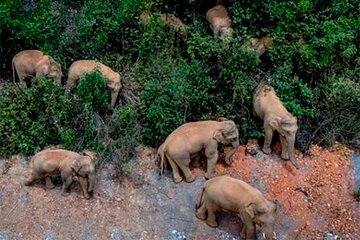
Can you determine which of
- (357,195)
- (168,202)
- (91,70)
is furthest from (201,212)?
(91,70)

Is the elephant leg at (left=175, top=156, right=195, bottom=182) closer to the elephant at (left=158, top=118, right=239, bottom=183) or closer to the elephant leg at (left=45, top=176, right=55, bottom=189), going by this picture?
the elephant at (left=158, top=118, right=239, bottom=183)

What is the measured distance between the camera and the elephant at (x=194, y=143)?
848 centimetres

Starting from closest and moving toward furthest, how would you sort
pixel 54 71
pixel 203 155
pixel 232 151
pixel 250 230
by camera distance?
pixel 250 230 < pixel 232 151 < pixel 203 155 < pixel 54 71

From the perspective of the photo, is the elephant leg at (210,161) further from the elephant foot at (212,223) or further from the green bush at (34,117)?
the green bush at (34,117)

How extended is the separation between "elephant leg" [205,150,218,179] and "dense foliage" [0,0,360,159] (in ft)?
2.59

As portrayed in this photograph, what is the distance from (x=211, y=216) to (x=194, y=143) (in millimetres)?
1072

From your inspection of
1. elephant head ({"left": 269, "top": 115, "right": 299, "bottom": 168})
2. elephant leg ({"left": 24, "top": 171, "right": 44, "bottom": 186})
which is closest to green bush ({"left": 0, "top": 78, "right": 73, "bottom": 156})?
elephant leg ({"left": 24, "top": 171, "right": 44, "bottom": 186})

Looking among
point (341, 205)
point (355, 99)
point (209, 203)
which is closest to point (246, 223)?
point (209, 203)

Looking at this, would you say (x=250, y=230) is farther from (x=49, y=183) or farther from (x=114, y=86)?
(x=114, y=86)

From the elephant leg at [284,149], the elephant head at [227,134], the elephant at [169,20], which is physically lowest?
the elephant leg at [284,149]

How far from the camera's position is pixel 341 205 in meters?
8.62

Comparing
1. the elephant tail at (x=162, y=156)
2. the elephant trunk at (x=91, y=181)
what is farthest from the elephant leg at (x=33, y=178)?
the elephant tail at (x=162, y=156)

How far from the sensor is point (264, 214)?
25.0 ft

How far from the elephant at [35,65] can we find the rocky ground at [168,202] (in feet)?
5.20
